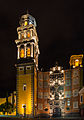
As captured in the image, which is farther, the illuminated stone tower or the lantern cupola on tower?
the lantern cupola on tower

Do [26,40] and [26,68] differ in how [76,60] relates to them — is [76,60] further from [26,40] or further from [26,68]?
[26,40]

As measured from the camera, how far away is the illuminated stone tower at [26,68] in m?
49.6

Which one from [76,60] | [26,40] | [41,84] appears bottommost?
[41,84]

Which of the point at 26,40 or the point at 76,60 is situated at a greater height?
the point at 26,40

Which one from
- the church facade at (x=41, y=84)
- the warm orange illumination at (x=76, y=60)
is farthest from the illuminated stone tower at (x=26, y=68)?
the warm orange illumination at (x=76, y=60)

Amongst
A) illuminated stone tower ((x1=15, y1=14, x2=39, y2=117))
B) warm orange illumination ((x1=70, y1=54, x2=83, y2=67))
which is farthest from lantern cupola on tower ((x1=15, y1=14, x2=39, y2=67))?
warm orange illumination ((x1=70, y1=54, x2=83, y2=67))

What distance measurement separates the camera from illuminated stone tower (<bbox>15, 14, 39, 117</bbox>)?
163ft

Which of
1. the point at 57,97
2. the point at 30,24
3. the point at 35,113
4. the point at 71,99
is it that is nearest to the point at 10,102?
the point at 35,113

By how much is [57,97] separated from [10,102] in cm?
1373

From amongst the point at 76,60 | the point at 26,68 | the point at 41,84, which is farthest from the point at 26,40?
the point at 76,60


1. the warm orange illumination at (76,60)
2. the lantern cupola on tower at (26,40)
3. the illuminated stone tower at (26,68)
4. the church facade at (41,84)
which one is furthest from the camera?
the warm orange illumination at (76,60)

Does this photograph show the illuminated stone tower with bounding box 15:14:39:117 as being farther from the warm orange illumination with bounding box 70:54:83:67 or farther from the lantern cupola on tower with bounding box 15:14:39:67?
the warm orange illumination with bounding box 70:54:83:67

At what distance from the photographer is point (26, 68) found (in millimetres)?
52281

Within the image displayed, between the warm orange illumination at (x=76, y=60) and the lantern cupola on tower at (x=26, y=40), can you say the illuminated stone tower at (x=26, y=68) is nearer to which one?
the lantern cupola on tower at (x=26, y=40)
